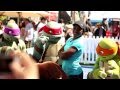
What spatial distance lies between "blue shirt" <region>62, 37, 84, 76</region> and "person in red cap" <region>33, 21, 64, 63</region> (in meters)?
0.12

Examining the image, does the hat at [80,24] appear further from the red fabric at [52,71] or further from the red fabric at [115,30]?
the red fabric at [52,71]

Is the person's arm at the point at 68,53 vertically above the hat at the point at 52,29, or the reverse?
the hat at the point at 52,29

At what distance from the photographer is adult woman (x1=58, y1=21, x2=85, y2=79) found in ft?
10.6

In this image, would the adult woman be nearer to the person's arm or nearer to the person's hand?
the person's arm

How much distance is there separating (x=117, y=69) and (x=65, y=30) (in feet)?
2.54

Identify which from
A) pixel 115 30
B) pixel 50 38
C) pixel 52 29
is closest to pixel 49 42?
pixel 50 38

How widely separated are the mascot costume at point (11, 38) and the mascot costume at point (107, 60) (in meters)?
0.90

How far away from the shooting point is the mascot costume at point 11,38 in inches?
125

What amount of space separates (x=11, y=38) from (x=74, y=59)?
0.81 metres

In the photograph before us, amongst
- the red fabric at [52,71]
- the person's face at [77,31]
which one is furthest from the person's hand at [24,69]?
the person's face at [77,31]
